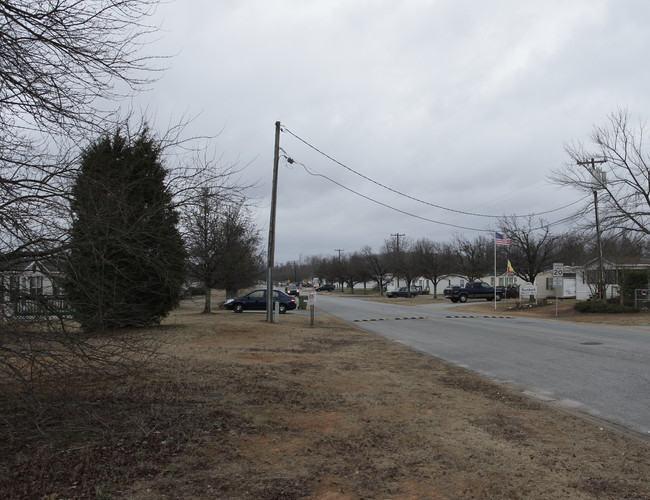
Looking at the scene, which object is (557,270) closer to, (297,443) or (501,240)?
(501,240)

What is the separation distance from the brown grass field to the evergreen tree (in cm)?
72

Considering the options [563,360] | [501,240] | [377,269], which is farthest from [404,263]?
[563,360]

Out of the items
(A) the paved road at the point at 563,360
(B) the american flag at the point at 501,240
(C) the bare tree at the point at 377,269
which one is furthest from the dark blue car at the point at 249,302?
(C) the bare tree at the point at 377,269

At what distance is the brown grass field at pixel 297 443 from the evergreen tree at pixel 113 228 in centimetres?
72

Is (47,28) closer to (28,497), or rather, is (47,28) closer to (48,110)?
(48,110)

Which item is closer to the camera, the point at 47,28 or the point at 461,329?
the point at 47,28

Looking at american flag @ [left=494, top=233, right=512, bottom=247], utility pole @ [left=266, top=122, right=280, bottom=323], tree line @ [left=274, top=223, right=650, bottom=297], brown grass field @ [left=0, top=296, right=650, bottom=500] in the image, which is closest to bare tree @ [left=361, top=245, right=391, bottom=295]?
tree line @ [left=274, top=223, right=650, bottom=297]

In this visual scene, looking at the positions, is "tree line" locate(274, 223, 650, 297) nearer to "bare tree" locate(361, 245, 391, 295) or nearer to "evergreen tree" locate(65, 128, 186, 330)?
"bare tree" locate(361, 245, 391, 295)

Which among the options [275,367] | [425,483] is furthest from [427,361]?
[425,483]

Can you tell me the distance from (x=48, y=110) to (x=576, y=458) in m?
6.08

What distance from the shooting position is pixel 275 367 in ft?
30.5

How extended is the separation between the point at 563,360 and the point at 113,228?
406 inches

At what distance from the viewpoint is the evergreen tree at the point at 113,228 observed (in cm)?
444

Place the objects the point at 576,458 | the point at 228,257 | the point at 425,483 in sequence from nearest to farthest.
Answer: the point at 425,483
the point at 576,458
the point at 228,257
